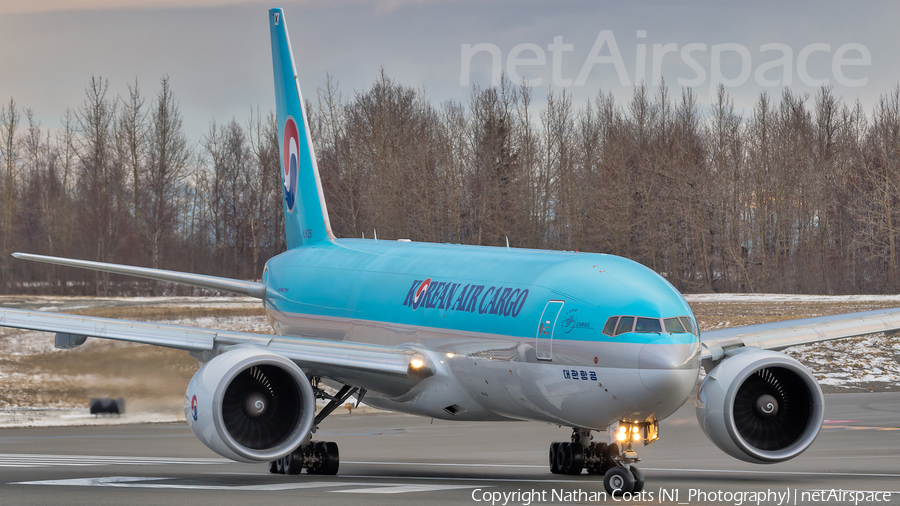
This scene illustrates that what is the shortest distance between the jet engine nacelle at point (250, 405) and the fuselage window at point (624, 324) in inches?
166

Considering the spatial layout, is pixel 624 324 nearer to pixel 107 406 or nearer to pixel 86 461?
pixel 86 461

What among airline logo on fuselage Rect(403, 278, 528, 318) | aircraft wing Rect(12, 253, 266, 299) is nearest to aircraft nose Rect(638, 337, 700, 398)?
airline logo on fuselage Rect(403, 278, 528, 318)

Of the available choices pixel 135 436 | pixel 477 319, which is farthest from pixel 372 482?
pixel 135 436

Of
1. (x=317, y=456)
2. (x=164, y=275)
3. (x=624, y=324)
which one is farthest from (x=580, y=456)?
(x=164, y=275)

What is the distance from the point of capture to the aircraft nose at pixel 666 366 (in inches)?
468

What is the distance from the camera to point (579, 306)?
12820 millimetres

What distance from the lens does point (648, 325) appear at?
12.2 metres

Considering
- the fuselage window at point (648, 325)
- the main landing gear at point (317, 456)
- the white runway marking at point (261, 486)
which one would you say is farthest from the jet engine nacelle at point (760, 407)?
the main landing gear at point (317, 456)

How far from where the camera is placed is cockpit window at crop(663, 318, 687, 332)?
40.2 ft

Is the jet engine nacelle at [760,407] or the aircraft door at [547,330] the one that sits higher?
the aircraft door at [547,330]

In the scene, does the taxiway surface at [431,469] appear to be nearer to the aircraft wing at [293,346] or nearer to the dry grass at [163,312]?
the aircraft wing at [293,346]

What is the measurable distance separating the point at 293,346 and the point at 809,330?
818 cm

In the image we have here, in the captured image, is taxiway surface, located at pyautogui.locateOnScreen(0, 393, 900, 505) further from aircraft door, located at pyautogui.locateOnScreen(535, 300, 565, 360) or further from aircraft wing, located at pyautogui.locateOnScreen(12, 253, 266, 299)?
aircraft wing, located at pyautogui.locateOnScreen(12, 253, 266, 299)

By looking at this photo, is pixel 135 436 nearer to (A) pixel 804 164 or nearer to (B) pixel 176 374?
(B) pixel 176 374
